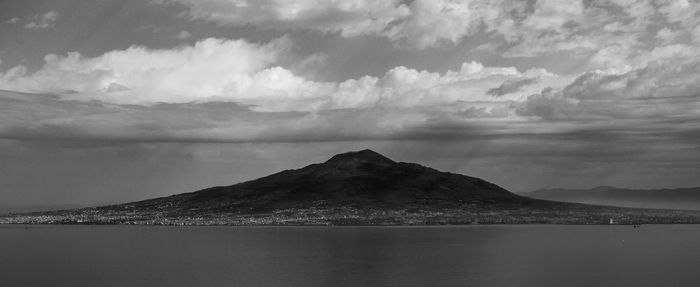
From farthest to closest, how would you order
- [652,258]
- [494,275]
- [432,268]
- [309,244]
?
[309,244]
[652,258]
[432,268]
[494,275]

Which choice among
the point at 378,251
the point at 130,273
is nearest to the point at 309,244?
the point at 378,251

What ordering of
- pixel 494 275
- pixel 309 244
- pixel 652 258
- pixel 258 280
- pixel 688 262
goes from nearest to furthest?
pixel 258 280
pixel 494 275
pixel 688 262
pixel 652 258
pixel 309 244

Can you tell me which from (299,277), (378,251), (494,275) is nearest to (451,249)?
(378,251)

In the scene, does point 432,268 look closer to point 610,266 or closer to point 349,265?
point 349,265

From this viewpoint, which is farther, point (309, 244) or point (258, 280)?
point (309, 244)

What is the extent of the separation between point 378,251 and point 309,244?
3269cm

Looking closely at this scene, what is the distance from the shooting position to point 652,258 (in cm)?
13988

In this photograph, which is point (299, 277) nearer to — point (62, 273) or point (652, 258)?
point (62, 273)

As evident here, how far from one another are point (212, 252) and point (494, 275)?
76.7 meters

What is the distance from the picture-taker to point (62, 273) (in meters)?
115

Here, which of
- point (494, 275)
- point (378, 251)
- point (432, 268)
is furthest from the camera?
point (378, 251)

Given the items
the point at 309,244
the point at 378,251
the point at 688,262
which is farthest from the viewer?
the point at 309,244

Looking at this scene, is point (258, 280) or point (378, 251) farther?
point (378, 251)

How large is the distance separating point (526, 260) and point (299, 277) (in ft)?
174
